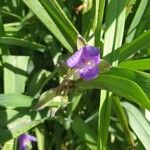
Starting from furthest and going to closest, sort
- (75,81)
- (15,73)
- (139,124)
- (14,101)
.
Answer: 1. (15,73)
2. (139,124)
3. (14,101)
4. (75,81)

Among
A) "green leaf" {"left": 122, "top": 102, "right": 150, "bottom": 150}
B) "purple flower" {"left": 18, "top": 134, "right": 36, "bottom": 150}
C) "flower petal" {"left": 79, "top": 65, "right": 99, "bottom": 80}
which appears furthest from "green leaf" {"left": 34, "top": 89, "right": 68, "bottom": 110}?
"purple flower" {"left": 18, "top": 134, "right": 36, "bottom": 150}

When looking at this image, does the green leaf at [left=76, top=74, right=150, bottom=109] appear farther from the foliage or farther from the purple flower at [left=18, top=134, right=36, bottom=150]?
the purple flower at [left=18, top=134, right=36, bottom=150]

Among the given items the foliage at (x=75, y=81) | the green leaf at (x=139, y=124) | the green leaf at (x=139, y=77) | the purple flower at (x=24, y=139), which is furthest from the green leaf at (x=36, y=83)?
the green leaf at (x=139, y=77)

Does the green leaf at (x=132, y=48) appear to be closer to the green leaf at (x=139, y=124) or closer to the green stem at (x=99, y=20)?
the green stem at (x=99, y=20)

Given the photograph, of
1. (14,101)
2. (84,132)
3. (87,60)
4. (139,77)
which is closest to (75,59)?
(87,60)

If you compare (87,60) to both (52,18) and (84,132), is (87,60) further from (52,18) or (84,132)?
(84,132)

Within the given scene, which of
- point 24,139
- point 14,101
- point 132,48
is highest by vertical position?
point 132,48
